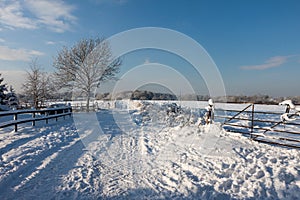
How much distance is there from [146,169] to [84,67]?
21.8 m

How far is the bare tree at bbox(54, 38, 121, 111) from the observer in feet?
78.8

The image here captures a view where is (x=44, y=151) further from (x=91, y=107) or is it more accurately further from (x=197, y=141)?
(x=91, y=107)

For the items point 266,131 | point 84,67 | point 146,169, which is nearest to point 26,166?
point 146,169

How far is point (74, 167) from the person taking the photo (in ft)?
15.1

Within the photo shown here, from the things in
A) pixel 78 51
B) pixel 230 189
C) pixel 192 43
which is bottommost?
pixel 230 189

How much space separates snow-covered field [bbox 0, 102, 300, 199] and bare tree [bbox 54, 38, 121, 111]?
17832mm

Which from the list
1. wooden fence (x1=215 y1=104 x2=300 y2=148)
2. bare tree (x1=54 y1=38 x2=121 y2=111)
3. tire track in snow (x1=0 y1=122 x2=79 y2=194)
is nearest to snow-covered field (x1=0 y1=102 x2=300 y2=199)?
tire track in snow (x1=0 y1=122 x2=79 y2=194)

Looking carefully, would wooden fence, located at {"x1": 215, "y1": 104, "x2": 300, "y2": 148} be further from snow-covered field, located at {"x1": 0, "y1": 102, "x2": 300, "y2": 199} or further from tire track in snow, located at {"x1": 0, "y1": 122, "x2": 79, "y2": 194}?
tire track in snow, located at {"x1": 0, "y1": 122, "x2": 79, "y2": 194}

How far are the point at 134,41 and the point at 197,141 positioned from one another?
6756mm

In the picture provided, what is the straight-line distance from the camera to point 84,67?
2402 centimetres

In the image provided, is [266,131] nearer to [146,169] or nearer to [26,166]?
[146,169]

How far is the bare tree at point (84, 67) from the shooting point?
24016mm

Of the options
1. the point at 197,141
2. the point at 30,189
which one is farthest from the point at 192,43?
the point at 30,189

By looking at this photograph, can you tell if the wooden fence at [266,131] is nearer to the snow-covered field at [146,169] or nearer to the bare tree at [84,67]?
the snow-covered field at [146,169]
